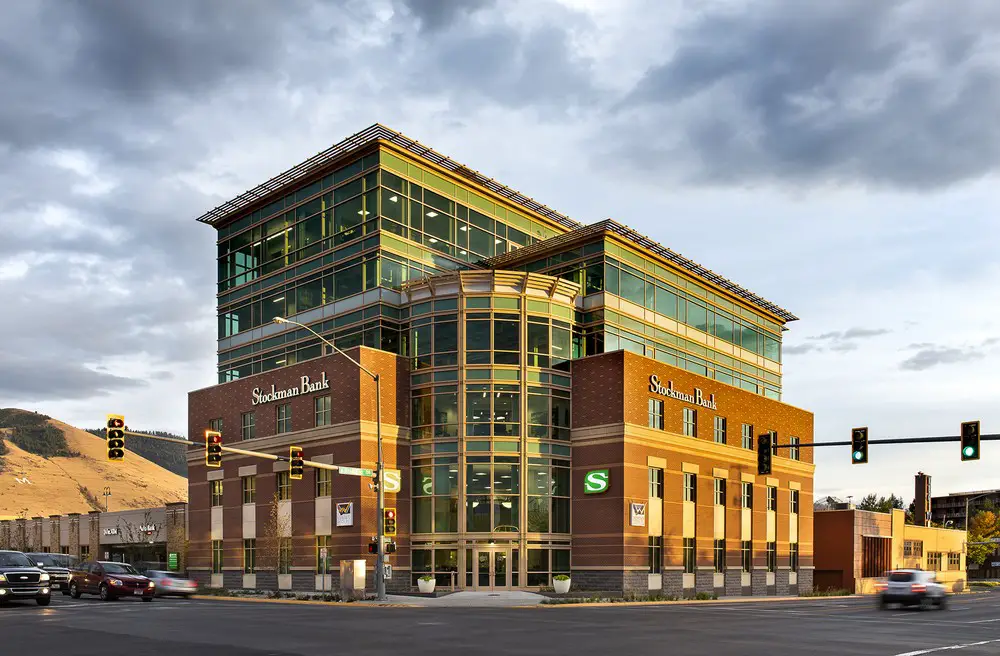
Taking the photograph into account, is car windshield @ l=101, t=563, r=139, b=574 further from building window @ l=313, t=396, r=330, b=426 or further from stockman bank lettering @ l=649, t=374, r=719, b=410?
stockman bank lettering @ l=649, t=374, r=719, b=410

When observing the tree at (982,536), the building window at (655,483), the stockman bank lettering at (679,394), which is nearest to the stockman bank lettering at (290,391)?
the stockman bank lettering at (679,394)

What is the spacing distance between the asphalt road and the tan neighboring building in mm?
45720

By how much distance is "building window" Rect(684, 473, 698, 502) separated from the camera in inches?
2312

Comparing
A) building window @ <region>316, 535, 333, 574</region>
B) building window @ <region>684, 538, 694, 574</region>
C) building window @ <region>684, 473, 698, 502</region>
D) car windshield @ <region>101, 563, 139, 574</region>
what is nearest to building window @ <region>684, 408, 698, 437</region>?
building window @ <region>684, 473, 698, 502</region>

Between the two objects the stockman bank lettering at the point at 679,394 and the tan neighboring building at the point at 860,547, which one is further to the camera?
the tan neighboring building at the point at 860,547

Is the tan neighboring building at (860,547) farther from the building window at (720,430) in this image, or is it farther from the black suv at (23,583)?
the black suv at (23,583)

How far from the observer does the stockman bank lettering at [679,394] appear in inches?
2222

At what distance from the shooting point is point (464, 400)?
53250 mm

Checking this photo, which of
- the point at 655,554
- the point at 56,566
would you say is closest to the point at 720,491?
the point at 655,554

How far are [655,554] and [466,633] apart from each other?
3255 centimetres

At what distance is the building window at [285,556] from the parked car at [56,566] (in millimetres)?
10802

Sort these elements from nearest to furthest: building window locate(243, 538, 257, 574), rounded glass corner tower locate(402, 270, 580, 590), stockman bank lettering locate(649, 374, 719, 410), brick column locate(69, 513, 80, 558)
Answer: rounded glass corner tower locate(402, 270, 580, 590)
stockman bank lettering locate(649, 374, 719, 410)
building window locate(243, 538, 257, 574)
brick column locate(69, 513, 80, 558)

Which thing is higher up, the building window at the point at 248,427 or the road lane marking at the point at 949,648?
the building window at the point at 248,427

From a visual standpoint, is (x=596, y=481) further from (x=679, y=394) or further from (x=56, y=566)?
(x=56, y=566)
